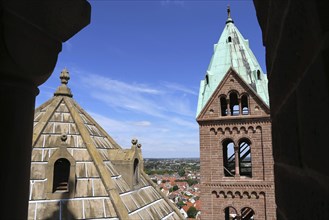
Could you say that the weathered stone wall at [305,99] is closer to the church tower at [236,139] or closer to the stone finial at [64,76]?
the stone finial at [64,76]

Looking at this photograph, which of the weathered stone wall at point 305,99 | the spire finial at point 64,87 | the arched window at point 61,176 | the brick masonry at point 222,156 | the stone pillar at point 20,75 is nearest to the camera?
the weathered stone wall at point 305,99

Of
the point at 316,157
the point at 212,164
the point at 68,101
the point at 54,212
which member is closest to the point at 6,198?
the point at 316,157

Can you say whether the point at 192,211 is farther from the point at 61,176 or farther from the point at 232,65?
the point at 61,176

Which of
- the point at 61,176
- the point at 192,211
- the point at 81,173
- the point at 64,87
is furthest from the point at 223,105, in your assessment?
the point at 192,211

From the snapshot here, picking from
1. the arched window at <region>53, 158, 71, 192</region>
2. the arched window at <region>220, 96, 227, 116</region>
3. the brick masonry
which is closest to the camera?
the arched window at <region>53, 158, 71, 192</region>

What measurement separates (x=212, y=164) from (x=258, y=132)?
3.08 metres

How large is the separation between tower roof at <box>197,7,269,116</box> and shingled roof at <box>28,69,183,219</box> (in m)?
8.97

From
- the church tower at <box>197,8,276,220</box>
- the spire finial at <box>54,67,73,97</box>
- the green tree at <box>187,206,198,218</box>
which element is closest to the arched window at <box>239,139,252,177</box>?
the church tower at <box>197,8,276,220</box>

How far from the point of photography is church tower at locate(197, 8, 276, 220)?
15.3 metres

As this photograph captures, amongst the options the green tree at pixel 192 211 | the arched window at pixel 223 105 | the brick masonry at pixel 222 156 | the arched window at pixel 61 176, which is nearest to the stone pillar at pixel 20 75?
the arched window at pixel 61 176

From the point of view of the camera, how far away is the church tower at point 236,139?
15.3m

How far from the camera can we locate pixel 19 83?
1.58 metres

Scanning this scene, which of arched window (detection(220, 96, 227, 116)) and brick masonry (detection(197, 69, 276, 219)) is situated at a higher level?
arched window (detection(220, 96, 227, 116))

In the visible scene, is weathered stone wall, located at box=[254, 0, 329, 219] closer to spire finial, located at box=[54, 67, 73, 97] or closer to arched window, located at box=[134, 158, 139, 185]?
arched window, located at box=[134, 158, 139, 185]
